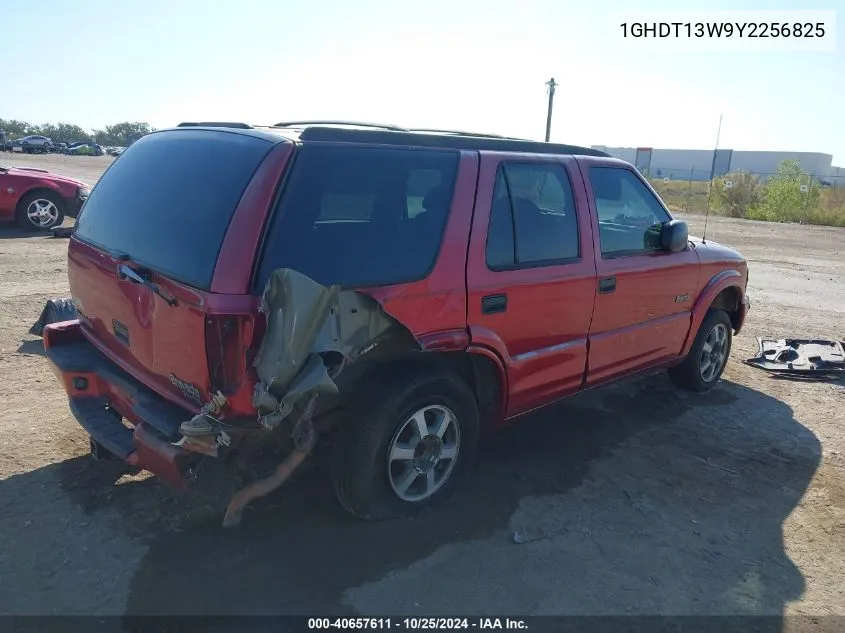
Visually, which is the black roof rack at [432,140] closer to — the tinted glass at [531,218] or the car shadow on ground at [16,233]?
the tinted glass at [531,218]

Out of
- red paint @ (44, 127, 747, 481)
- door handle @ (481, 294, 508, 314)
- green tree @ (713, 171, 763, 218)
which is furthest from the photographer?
green tree @ (713, 171, 763, 218)

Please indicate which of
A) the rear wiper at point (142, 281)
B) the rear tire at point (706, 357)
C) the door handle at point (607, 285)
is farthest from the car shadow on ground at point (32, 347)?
the rear tire at point (706, 357)

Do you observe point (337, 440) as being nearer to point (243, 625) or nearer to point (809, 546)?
point (243, 625)

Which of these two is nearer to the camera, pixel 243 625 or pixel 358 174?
pixel 243 625

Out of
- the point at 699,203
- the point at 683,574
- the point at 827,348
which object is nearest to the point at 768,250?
the point at 827,348

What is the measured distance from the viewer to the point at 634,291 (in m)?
4.28

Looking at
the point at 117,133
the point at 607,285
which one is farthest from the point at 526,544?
the point at 117,133

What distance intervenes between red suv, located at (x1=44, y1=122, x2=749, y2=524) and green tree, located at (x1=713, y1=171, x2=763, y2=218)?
88.8 ft

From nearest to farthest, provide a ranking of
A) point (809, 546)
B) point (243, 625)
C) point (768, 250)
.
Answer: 1. point (243, 625)
2. point (809, 546)
3. point (768, 250)

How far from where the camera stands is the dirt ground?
281cm

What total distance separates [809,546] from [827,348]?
384cm

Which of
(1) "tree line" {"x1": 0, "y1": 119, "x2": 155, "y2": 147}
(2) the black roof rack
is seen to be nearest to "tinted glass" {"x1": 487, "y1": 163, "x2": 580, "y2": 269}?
(2) the black roof rack

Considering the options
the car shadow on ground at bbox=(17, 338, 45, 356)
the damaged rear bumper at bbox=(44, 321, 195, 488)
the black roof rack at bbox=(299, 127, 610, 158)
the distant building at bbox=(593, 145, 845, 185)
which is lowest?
the car shadow on ground at bbox=(17, 338, 45, 356)

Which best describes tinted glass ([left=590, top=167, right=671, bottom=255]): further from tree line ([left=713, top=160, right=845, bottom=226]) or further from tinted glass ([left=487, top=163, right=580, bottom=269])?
tree line ([left=713, top=160, right=845, bottom=226])
